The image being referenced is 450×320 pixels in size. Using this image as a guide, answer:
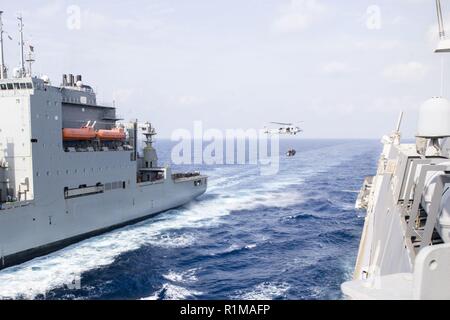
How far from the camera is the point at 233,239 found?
3145 cm

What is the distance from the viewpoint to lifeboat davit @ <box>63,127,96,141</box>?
98.7ft

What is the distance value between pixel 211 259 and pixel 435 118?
21.5 m

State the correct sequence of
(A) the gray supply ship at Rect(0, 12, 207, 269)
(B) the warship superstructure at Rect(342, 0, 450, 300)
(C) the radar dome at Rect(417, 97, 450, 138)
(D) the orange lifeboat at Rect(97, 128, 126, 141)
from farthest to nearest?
(D) the orange lifeboat at Rect(97, 128, 126, 141), (A) the gray supply ship at Rect(0, 12, 207, 269), (C) the radar dome at Rect(417, 97, 450, 138), (B) the warship superstructure at Rect(342, 0, 450, 300)

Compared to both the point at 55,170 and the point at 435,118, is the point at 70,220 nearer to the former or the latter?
the point at 55,170

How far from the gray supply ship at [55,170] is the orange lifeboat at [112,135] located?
58 mm

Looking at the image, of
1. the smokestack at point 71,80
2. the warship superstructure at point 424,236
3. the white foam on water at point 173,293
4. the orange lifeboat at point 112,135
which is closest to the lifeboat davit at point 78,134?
the orange lifeboat at point 112,135

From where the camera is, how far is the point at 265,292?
2011cm

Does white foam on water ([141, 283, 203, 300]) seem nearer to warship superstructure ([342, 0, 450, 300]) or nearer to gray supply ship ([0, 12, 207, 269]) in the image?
warship superstructure ([342, 0, 450, 300])

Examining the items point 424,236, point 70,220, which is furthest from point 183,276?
point 424,236

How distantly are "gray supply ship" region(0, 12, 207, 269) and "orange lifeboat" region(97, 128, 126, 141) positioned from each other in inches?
2.3

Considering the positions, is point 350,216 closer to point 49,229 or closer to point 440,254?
point 49,229

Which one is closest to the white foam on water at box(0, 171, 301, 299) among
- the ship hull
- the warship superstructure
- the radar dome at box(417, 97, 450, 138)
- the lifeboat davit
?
the ship hull
